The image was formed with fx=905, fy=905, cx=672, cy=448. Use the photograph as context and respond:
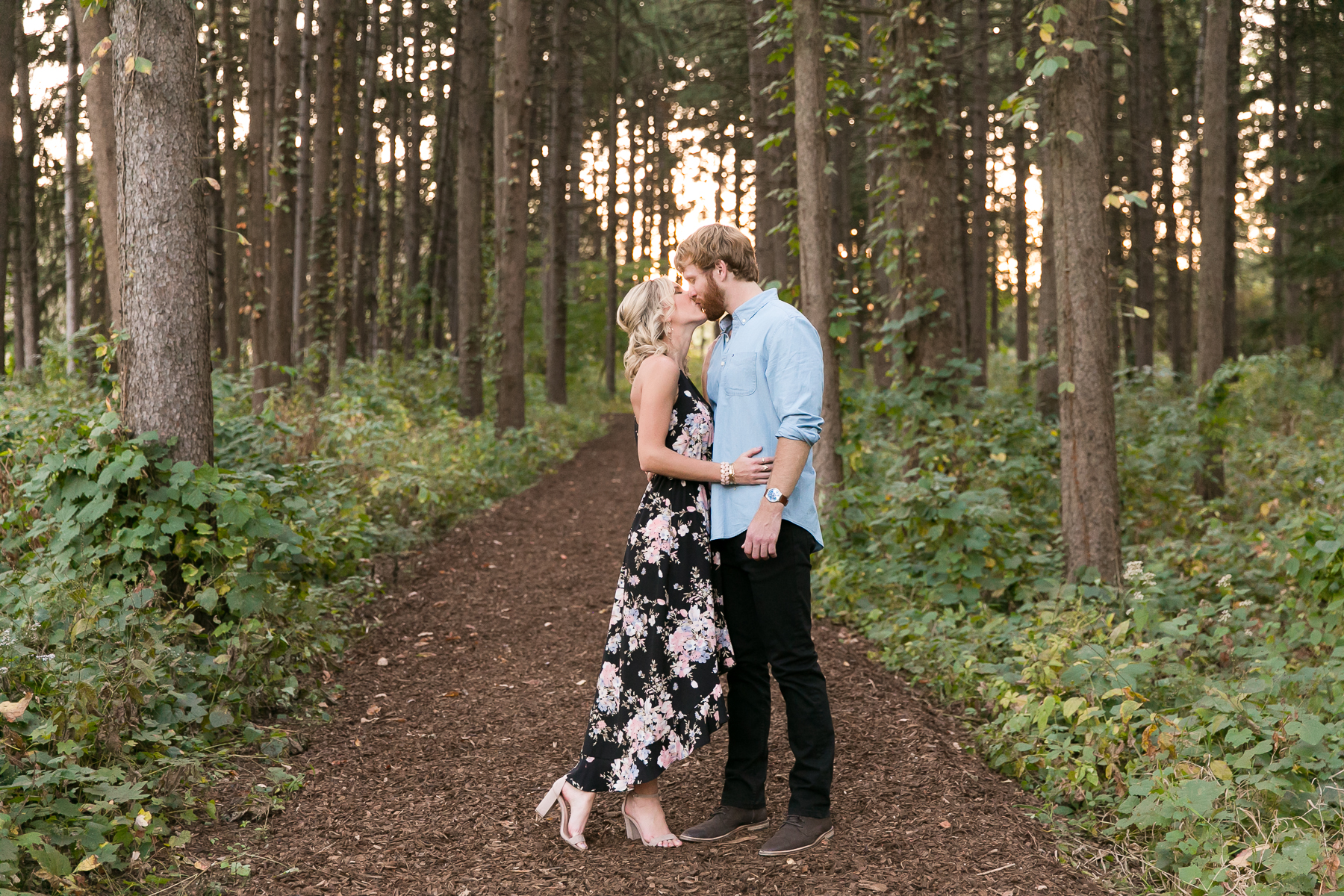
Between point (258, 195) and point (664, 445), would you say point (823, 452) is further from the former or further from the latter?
point (258, 195)

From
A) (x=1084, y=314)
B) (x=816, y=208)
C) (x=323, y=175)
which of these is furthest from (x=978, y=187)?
(x=1084, y=314)

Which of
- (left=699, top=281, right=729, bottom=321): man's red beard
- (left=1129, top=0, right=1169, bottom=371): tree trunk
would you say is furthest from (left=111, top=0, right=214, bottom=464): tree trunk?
(left=1129, top=0, right=1169, bottom=371): tree trunk

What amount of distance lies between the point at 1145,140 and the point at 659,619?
51.7ft

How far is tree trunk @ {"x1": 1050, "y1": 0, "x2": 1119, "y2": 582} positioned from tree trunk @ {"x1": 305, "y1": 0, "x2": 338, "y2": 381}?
1089 cm

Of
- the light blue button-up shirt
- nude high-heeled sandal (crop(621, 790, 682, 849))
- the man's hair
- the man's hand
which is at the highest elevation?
the man's hair

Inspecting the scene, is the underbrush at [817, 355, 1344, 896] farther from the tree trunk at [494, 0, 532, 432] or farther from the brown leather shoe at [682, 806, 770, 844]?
the tree trunk at [494, 0, 532, 432]

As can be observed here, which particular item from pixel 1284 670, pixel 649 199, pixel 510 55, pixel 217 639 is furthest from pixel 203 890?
pixel 649 199

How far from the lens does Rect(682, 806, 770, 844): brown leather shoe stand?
340 centimetres

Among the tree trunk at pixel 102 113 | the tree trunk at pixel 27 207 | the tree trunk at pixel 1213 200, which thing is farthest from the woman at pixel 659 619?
the tree trunk at pixel 27 207

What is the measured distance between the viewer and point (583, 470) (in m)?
13.7

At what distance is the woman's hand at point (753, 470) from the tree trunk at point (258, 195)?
30.4 ft

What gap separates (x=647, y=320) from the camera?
329cm

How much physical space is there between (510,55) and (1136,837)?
12.1 meters

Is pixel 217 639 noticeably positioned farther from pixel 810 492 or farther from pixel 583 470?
pixel 583 470
